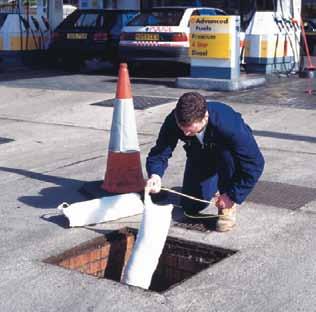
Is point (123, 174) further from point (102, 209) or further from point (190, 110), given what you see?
point (190, 110)

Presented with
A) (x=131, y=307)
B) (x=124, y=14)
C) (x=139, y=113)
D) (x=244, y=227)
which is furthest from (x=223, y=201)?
(x=124, y=14)

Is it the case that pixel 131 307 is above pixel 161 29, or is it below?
below

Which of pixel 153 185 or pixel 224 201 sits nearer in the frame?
pixel 153 185

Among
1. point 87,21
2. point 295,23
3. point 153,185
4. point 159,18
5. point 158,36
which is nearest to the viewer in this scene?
point 153,185

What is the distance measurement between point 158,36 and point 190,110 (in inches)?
410

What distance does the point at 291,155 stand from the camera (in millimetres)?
7969

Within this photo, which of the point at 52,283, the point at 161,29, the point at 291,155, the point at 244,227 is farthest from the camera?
the point at 161,29

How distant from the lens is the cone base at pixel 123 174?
635 centimetres

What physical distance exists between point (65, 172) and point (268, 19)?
8.95m

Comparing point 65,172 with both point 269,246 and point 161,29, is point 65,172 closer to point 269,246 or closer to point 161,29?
point 269,246

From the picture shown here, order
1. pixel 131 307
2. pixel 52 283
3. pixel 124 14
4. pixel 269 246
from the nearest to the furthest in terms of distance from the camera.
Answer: pixel 131 307
pixel 52 283
pixel 269 246
pixel 124 14

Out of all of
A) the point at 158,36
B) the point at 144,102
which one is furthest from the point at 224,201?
the point at 158,36

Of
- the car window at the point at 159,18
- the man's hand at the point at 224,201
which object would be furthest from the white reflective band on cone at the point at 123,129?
the car window at the point at 159,18

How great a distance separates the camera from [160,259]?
5.23 meters
